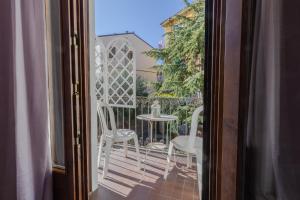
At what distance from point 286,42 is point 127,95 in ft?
10.2

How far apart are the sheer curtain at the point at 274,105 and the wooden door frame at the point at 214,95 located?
113 mm

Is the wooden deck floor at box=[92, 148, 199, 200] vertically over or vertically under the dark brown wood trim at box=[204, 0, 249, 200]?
under

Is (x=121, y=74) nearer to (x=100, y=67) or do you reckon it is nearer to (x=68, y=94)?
(x=100, y=67)

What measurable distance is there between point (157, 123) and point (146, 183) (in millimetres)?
1764

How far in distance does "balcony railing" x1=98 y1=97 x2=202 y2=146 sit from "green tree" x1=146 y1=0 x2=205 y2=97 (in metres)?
0.18

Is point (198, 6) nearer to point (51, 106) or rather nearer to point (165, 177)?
point (165, 177)

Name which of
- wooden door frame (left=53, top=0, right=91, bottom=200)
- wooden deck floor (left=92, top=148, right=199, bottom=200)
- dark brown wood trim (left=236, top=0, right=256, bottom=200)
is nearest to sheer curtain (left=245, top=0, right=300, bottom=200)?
dark brown wood trim (left=236, top=0, right=256, bottom=200)

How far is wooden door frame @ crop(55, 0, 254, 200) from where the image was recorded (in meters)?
0.83

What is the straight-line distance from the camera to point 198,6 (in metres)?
3.38

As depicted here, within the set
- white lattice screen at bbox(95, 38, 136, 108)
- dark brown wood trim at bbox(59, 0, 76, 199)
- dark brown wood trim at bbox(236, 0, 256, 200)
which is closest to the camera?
dark brown wood trim at bbox(236, 0, 256, 200)

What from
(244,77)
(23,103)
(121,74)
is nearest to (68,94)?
(23,103)

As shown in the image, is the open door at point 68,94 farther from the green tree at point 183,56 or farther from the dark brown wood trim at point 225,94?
the green tree at point 183,56

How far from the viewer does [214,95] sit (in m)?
0.97

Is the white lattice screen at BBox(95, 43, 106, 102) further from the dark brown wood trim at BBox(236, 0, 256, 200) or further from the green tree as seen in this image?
the dark brown wood trim at BBox(236, 0, 256, 200)
